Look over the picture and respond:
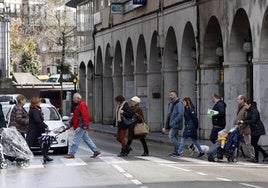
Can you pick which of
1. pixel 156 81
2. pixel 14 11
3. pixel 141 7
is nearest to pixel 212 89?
pixel 156 81

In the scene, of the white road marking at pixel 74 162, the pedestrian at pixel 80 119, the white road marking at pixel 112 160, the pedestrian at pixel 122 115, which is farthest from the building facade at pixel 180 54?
the white road marking at pixel 74 162

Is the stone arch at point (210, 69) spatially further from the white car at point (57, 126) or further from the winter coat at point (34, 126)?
the winter coat at point (34, 126)

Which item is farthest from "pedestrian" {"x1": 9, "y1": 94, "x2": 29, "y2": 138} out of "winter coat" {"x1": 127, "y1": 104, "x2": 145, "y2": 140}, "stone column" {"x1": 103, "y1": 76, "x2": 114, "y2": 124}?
"stone column" {"x1": 103, "y1": 76, "x2": 114, "y2": 124}

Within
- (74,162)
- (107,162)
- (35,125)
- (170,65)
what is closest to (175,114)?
(107,162)

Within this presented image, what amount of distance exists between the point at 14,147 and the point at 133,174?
3953mm

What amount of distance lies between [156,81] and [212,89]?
27.5 feet

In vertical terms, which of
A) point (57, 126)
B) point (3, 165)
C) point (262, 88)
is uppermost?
point (262, 88)

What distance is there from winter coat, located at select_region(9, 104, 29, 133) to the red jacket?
1.37 m

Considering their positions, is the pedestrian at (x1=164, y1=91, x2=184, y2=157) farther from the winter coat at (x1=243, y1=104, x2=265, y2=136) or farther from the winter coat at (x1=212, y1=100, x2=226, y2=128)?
the winter coat at (x1=243, y1=104, x2=265, y2=136)

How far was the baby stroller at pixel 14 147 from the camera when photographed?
2056 centimetres

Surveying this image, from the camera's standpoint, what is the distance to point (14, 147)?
2066 centimetres

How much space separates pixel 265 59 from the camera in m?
28.2

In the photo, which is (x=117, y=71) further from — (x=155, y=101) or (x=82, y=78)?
(x=82, y=78)

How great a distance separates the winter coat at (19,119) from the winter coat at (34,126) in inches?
42.6
